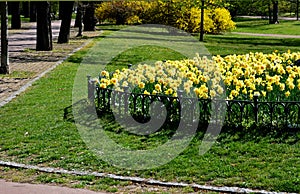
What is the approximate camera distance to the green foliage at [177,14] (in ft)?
103

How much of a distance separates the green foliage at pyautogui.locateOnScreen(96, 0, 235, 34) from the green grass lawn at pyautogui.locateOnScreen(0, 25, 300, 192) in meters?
19.5

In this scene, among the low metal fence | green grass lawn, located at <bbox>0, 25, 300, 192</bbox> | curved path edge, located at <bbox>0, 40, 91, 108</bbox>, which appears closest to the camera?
green grass lawn, located at <bbox>0, 25, 300, 192</bbox>

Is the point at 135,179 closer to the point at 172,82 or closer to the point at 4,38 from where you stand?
the point at 172,82

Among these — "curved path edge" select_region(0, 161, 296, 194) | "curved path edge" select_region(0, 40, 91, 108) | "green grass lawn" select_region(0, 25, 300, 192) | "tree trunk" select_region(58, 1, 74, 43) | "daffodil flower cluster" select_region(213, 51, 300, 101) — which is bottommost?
"curved path edge" select_region(0, 161, 296, 194)

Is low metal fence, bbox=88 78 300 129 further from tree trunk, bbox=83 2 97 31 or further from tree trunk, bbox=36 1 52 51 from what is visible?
tree trunk, bbox=83 2 97 31

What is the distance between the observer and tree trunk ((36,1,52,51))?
68.4ft

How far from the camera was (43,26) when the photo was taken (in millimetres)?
20906

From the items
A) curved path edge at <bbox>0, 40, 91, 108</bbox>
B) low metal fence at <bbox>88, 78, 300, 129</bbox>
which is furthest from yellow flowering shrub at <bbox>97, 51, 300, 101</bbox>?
curved path edge at <bbox>0, 40, 91, 108</bbox>

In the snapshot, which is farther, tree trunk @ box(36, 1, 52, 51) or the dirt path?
tree trunk @ box(36, 1, 52, 51)

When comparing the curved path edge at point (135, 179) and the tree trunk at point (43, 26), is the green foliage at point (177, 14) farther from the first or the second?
the curved path edge at point (135, 179)

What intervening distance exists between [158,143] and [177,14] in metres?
25.1

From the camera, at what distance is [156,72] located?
408 inches

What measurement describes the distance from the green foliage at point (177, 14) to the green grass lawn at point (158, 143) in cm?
1953

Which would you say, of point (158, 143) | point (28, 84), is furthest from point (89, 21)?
point (158, 143)
